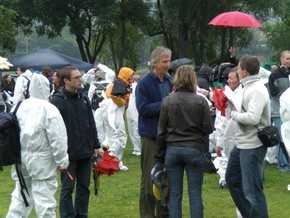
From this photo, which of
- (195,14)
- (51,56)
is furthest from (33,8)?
(51,56)

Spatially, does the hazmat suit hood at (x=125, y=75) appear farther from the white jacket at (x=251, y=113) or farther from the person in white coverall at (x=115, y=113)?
the white jacket at (x=251, y=113)

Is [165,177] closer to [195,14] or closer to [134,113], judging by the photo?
[134,113]

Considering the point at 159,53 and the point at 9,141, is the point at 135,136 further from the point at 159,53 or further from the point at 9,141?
the point at 9,141

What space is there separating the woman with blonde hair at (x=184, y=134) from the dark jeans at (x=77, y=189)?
4.13ft

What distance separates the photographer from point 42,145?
7527mm

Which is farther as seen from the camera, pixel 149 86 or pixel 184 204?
pixel 184 204

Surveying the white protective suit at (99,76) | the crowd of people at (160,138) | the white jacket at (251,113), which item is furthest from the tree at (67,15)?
the white jacket at (251,113)

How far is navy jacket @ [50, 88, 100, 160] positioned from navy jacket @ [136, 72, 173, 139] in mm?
676

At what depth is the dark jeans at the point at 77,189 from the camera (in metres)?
8.22

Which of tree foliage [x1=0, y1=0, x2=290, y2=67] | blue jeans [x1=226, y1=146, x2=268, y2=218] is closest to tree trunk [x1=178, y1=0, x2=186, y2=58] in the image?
tree foliage [x1=0, y1=0, x2=290, y2=67]

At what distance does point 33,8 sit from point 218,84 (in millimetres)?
30624

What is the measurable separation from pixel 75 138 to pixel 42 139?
0.79 m

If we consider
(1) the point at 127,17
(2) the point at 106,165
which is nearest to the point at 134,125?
(2) the point at 106,165

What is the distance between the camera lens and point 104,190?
11.2m
